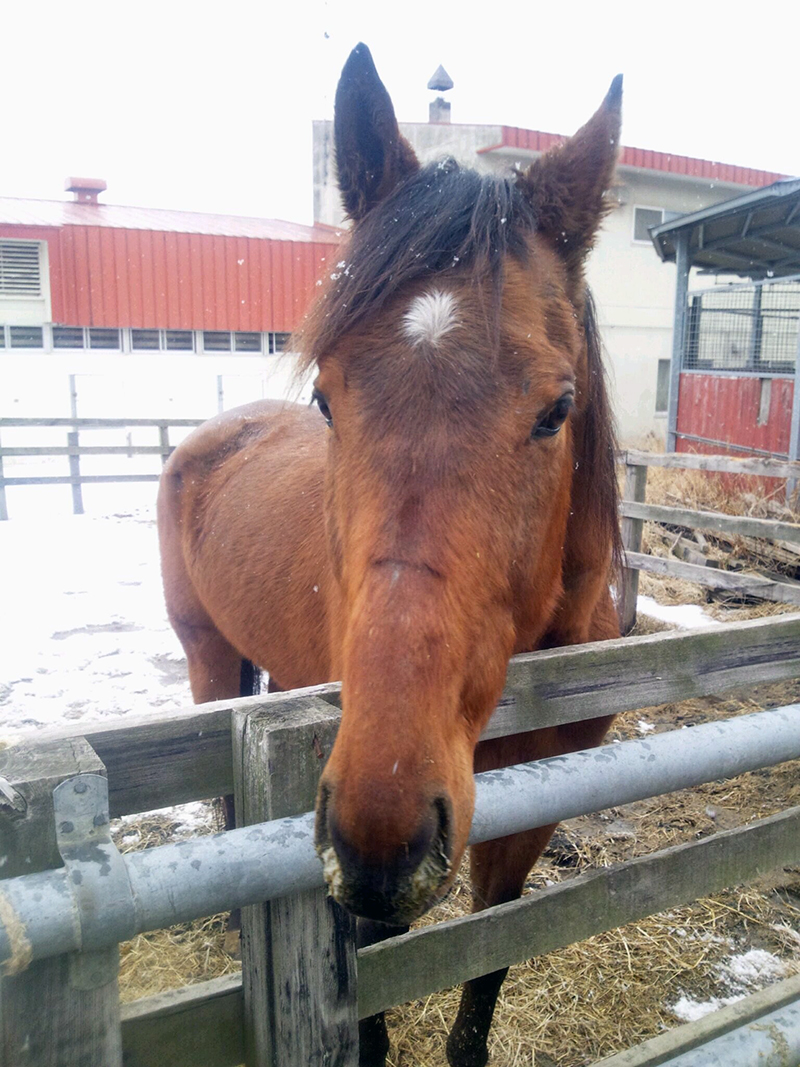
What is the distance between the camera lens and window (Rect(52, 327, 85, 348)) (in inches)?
922

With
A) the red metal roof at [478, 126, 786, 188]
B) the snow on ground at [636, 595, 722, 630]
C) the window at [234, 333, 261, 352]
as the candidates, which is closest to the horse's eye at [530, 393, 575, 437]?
the snow on ground at [636, 595, 722, 630]

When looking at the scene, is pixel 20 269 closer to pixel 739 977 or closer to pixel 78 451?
pixel 78 451

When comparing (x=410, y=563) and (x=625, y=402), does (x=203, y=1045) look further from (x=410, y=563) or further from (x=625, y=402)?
(x=625, y=402)

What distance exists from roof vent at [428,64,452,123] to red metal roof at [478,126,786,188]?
22.8 feet

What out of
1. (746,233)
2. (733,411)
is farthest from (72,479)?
(746,233)

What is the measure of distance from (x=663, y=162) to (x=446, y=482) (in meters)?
20.5

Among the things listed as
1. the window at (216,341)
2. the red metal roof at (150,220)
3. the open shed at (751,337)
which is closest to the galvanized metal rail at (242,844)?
the open shed at (751,337)

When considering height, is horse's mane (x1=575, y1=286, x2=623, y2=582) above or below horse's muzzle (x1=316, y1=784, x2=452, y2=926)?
above

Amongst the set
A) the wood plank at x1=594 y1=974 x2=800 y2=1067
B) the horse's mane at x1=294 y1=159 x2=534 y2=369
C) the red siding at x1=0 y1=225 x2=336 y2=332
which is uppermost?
the red siding at x1=0 y1=225 x2=336 y2=332

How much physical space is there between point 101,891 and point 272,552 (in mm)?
2574

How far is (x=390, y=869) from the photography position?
3.43ft

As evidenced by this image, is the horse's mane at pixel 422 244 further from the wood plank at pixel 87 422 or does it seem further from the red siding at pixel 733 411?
the wood plank at pixel 87 422

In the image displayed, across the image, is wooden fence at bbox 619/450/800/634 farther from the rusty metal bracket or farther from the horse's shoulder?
the rusty metal bracket

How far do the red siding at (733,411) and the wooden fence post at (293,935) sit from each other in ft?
34.1
